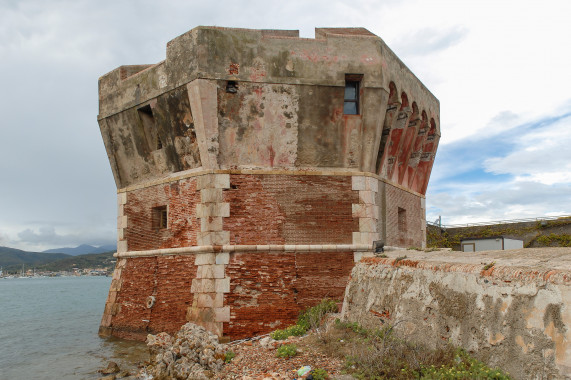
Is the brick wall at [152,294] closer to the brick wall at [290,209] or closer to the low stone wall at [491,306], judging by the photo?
the brick wall at [290,209]

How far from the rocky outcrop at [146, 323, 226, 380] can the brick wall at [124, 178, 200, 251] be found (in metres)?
2.81

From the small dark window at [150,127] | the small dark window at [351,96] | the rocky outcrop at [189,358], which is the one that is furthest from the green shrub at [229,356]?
the small dark window at [351,96]

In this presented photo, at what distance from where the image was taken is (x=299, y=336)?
9.69 meters

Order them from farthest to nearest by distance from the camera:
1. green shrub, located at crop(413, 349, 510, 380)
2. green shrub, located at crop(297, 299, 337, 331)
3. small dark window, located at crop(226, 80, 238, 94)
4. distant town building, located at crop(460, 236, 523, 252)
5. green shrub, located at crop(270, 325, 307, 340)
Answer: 1. distant town building, located at crop(460, 236, 523, 252)
2. small dark window, located at crop(226, 80, 238, 94)
3. green shrub, located at crop(297, 299, 337, 331)
4. green shrub, located at crop(270, 325, 307, 340)
5. green shrub, located at crop(413, 349, 510, 380)

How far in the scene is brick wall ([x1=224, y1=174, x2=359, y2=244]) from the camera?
451 inches

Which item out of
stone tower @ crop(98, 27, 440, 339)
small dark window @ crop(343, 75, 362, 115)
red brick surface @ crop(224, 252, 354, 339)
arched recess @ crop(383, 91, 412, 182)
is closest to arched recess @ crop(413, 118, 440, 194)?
arched recess @ crop(383, 91, 412, 182)

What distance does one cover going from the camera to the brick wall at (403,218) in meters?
13.3

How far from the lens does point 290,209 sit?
11664 millimetres

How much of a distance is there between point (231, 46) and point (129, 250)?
6.22m

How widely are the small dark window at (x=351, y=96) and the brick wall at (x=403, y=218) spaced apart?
2294 millimetres

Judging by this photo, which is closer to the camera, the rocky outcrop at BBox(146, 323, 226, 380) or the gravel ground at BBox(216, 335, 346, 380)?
the gravel ground at BBox(216, 335, 346, 380)

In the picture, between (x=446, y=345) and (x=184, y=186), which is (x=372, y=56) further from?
(x=446, y=345)

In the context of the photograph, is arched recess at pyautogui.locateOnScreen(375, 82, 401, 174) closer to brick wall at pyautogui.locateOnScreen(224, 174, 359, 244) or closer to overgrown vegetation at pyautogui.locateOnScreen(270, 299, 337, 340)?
brick wall at pyautogui.locateOnScreen(224, 174, 359, 244)

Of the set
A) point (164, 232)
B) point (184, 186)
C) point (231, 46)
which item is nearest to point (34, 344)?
point (164, 232)
